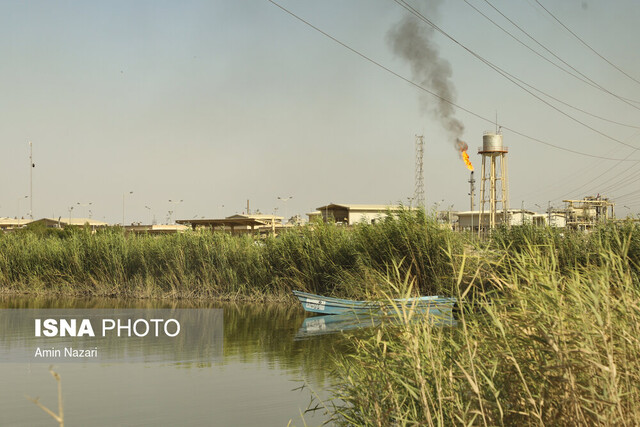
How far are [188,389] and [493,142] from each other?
171 ft

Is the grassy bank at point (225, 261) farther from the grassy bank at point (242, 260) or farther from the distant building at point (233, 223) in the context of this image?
the distant building at point (233, 223)

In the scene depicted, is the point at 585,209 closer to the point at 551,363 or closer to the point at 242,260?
the point at 242,260

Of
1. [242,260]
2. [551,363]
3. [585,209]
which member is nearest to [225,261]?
[242,260]

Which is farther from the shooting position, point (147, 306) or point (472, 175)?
point (472, 175)

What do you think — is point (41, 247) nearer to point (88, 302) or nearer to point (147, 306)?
point (88, 302)

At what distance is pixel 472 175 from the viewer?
69188 millimetres

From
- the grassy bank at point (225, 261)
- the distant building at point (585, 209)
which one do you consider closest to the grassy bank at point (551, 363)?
the grassy bank at point (225, 261)

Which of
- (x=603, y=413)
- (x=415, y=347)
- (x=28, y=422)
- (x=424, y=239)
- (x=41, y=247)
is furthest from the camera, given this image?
(x=41, y=247)

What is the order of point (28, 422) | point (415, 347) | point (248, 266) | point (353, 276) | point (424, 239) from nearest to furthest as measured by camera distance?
point (415, 347) < point (28, 422) < point (424, 239) < point (353, 276) < point (248, 266)

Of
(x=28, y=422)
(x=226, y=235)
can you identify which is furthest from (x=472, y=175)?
(x=28, y=422)

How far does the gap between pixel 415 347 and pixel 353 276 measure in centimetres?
1877

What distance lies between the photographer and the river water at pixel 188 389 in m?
11.4

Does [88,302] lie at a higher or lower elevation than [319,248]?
lower

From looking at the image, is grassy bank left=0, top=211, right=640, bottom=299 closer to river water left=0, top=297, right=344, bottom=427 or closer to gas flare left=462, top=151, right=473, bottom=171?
river water left=0, top=297, right=344, bottom=427
